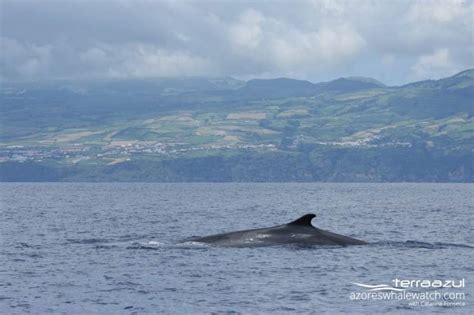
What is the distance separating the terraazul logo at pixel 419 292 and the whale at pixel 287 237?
11398 mm

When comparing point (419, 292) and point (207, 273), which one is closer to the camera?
point (419, 292)

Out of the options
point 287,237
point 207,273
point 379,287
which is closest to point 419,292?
point 379,287

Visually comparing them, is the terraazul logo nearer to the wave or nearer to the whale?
the wave

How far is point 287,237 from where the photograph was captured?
164ft

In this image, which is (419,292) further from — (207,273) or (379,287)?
(207,273)

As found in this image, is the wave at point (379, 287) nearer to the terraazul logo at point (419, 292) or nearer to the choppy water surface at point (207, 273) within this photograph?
the terraazul logo at point (419, 292)

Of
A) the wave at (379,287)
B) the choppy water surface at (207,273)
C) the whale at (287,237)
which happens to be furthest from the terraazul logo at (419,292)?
the whale at (287,237)

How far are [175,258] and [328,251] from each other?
27.6ft

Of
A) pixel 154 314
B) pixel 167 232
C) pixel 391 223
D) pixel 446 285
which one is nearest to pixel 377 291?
pixel 446 285

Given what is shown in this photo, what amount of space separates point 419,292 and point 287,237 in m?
15.0

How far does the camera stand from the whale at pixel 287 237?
4978cm

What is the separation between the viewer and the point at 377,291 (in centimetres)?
3600

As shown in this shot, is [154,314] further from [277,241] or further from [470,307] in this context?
[277,241]

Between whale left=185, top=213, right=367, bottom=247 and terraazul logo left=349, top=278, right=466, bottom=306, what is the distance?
11.4 meters
